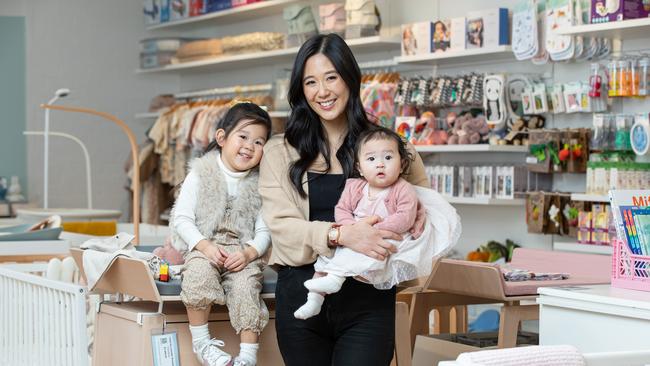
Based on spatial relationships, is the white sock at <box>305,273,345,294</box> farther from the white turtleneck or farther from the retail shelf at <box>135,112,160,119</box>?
the retail shelf at <box>135,112,160,119</box>

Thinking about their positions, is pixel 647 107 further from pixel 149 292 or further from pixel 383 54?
pixel 149 292

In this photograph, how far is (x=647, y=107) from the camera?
519 cm

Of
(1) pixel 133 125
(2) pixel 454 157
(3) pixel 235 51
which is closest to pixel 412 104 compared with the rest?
(2) pixel 454 157

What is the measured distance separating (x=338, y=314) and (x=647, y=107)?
10.4ft

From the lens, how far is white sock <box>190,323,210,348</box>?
284 cm

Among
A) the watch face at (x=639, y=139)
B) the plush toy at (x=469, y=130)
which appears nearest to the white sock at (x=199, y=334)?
the watch face at (x=639, y=139)

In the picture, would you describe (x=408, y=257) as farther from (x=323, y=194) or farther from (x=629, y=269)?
(x=629, y=269)

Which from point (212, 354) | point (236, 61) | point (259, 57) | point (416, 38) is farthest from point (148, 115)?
point (212, 354)

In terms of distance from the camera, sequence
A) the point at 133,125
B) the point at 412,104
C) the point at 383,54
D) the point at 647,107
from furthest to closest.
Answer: the point at 133,125 < the point at 383,54 < the point at 412,104 < the point at 647,107

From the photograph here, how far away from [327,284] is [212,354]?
521 millimetres

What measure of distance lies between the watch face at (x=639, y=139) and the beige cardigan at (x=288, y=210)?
2409mm

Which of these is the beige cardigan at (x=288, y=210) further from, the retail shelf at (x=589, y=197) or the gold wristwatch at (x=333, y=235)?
the retail shelf at (x=589, y=197)

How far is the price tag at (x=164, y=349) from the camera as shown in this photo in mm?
2814

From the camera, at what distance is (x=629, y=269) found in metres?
2.70
